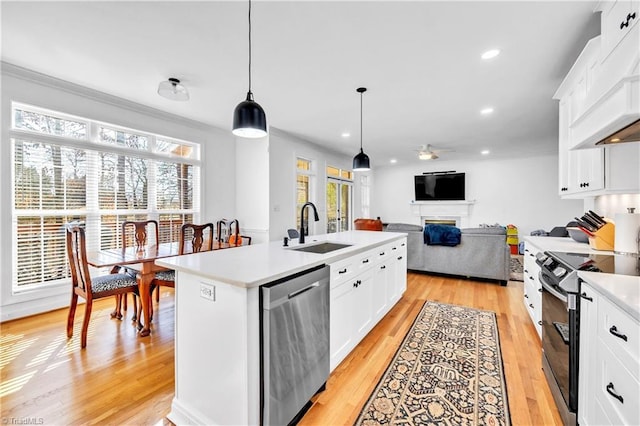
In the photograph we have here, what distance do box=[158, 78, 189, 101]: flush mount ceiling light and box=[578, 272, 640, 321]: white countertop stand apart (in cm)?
393

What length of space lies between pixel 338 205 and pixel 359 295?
518 cm

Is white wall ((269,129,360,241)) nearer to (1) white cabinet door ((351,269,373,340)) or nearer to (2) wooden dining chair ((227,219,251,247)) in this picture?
(2) wooden dining chair ((227,219,251,247))

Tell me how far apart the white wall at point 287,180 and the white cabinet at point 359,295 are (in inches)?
106

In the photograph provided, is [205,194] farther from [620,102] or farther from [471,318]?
[620,102]

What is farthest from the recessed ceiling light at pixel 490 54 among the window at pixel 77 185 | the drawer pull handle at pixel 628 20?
the window at pixel 77 185

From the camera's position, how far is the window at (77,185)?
3145 millimetres

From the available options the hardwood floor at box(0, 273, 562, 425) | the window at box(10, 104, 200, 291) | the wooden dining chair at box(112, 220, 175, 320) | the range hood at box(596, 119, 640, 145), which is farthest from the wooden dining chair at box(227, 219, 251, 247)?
the range hood at box(596, 119, 640, 145)

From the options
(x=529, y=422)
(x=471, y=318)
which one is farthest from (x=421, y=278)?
(x=529, y=422)

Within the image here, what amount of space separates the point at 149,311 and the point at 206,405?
1603 mm

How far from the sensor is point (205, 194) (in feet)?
16.4

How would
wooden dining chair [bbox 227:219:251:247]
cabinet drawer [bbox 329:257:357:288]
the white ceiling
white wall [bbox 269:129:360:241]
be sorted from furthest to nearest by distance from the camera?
white wall [bbox 269:129:360:241] < wooden dining chair [bbox 227:219:251:247] < the white ceiling < cabinet drawer [bbox 329:257:357:288]

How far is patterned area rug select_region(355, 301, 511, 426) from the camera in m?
1.65

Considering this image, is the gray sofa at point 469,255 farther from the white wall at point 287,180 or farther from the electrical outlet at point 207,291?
the electrical outlet at point 207,291

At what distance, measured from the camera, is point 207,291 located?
1.44m
